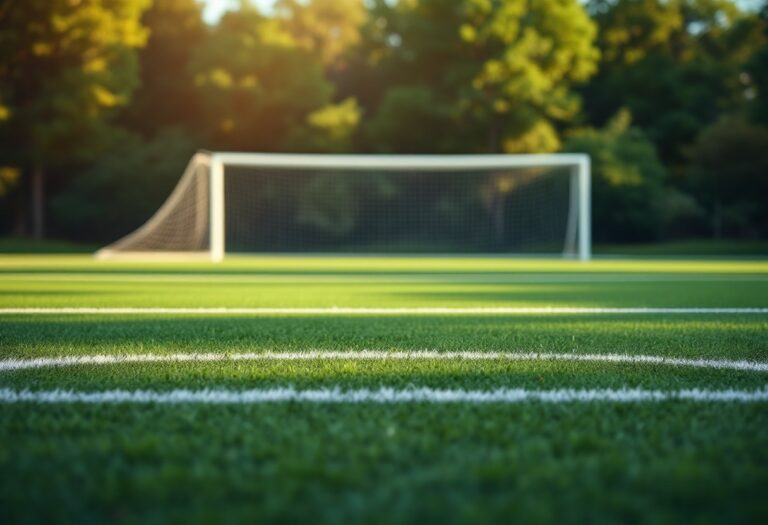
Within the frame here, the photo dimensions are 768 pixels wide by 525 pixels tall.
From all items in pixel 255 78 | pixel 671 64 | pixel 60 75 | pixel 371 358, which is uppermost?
pixel 671 64

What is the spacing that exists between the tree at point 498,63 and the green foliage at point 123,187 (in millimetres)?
8769

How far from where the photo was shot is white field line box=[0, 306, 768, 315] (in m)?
4.95

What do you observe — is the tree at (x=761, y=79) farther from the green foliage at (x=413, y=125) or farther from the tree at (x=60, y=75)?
the tree at (x=60, y=75)

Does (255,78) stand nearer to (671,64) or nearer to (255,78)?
(255,78)

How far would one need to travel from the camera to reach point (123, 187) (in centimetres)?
2864

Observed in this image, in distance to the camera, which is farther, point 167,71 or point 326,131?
point 167,71

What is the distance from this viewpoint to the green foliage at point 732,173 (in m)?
26.6

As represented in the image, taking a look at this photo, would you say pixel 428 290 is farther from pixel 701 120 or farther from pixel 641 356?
pixel 701 120

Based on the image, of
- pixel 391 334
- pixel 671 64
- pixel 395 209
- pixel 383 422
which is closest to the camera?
pixel 383 422

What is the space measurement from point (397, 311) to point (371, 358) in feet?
7.03

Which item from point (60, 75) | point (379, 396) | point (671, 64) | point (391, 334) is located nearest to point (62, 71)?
point (60, 75)

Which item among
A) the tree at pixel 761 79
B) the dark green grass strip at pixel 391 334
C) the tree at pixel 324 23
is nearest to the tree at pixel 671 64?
the tree at pixel 761 79

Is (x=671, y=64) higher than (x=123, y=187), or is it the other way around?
(x=671, y=64)

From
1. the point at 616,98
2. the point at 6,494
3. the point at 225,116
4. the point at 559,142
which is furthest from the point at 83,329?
the point at 616,98
